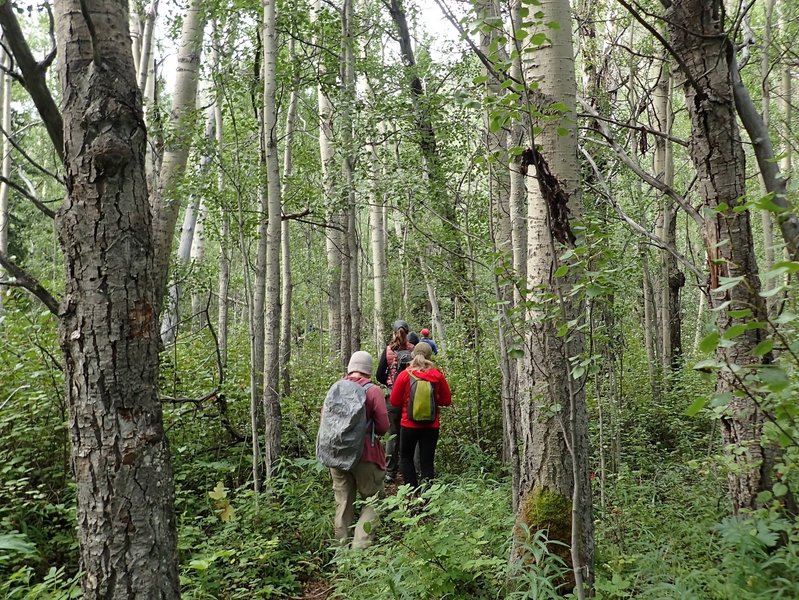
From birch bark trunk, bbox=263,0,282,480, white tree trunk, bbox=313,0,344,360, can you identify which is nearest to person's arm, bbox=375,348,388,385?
birch bark trunk, bbox=263,0,282,480

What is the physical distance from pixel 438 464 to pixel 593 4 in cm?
689

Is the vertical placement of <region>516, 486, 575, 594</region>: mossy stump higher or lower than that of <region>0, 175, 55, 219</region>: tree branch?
lower

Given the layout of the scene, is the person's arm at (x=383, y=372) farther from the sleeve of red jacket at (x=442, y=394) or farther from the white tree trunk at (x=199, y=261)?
the white tree trunk at (x=199, y=261)

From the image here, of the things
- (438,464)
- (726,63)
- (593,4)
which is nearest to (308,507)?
(438,464)

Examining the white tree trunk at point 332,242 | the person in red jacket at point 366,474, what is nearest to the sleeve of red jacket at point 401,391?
the person in red jacket at point 366,474

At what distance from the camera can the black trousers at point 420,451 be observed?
6.42 m

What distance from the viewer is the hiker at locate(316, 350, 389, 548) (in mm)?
5074

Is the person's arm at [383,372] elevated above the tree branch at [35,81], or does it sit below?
below

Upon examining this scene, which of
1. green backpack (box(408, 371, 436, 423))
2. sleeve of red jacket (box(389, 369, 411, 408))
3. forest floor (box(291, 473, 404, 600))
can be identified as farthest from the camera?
sleeve of red jacket (box(389, 369, 411, 408))

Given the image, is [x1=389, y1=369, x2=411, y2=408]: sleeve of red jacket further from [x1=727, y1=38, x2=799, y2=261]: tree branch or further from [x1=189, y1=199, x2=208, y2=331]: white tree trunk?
[x1=727, y1=38, x2=799, y2=261]: tree branch

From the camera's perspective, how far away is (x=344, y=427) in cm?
508

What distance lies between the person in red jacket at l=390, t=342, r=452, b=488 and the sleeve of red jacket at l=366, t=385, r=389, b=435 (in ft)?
3.56

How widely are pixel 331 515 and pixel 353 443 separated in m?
1.07

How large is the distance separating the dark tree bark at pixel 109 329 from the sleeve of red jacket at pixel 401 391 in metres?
4.03
